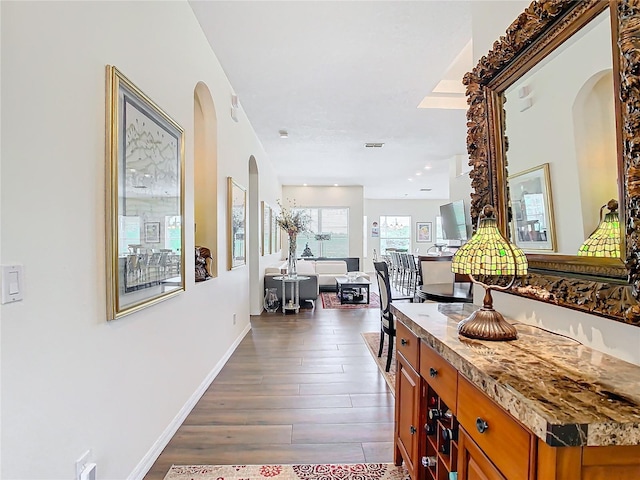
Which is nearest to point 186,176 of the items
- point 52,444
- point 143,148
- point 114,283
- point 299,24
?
point 143,148

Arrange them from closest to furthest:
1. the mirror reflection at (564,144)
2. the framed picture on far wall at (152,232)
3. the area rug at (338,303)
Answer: the mirror reflection at (564,144)
the framed picture on far wall at (152,232)
the area rug at (338,303)

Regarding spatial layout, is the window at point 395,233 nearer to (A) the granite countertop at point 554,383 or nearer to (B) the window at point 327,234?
(B) the window at point 327,234

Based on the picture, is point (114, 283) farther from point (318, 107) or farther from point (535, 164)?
point (318, 107)

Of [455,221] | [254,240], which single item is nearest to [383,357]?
[254,240]

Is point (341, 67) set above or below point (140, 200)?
above

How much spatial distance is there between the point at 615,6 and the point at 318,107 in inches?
136

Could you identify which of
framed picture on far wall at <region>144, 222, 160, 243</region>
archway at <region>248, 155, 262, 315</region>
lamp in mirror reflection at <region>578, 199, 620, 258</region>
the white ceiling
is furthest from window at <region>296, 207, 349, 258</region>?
lamp in mirror reflection at <region>578, 199, 620, 258</region>

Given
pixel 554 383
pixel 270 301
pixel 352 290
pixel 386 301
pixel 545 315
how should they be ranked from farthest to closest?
pixel 352 290, pixel 270 301, pixel 386 301, pixel 545 315, pixel 554 383

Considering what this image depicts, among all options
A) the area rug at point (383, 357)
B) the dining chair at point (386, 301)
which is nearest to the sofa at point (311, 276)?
the area rug at point (383, 357)

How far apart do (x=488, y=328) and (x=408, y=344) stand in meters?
0.53

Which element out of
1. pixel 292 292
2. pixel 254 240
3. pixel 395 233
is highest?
pixel 395 233

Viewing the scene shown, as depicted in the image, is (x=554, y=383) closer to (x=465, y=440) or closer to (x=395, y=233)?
(x=465, y=440)

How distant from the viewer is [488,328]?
4.25 feet

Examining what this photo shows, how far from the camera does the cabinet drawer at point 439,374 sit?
1.23m
